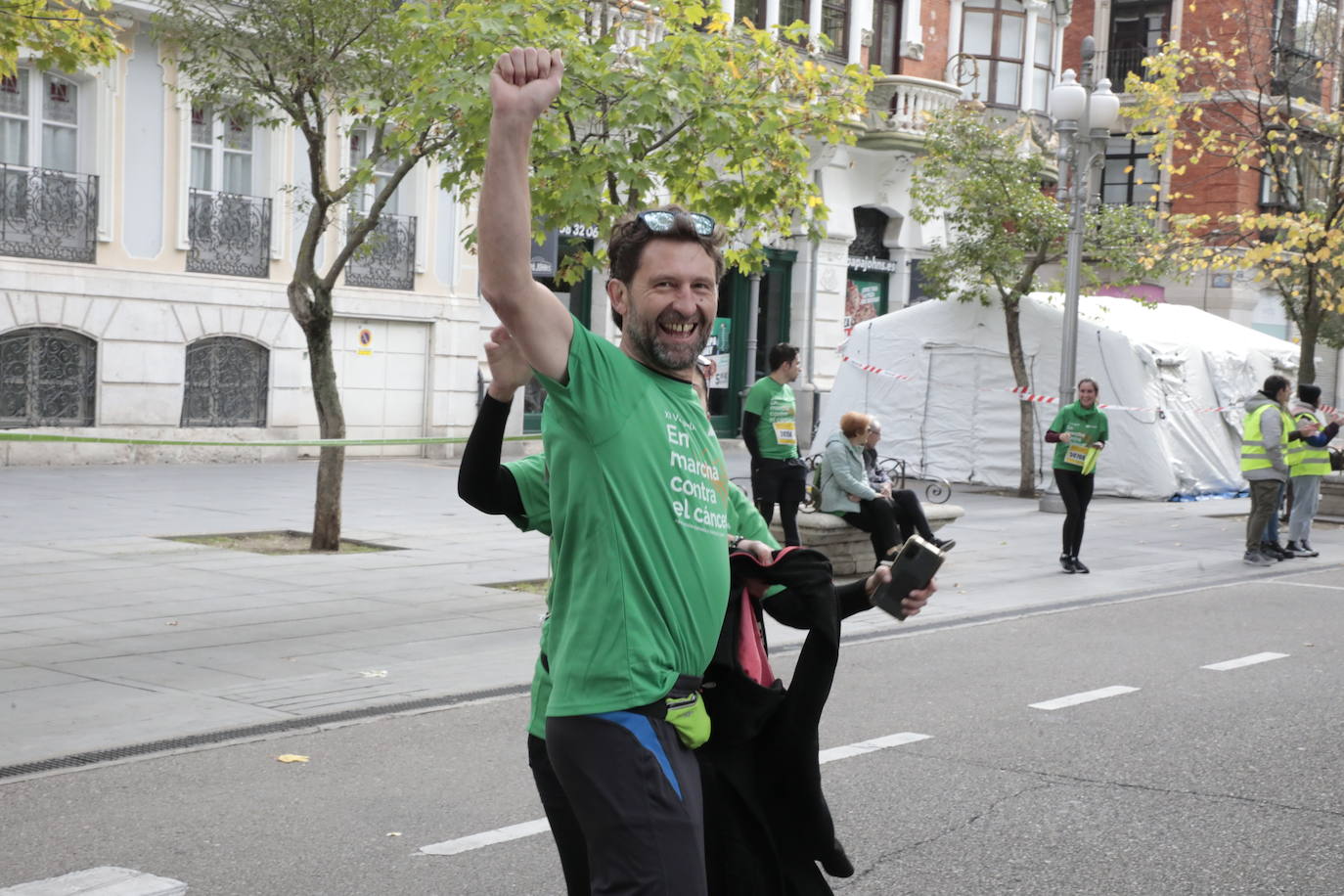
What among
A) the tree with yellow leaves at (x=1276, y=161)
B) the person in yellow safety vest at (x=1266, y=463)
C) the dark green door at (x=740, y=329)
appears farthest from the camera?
the dark green door at (x=740, y=329)

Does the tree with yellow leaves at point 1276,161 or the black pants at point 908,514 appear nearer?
the black pants at point 908,514

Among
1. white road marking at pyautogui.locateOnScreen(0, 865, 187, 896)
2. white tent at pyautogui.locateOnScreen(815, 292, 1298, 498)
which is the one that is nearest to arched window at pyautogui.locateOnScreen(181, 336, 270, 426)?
white tent at pyautogui.locateOnScreen(815, 292, 1298, 498)

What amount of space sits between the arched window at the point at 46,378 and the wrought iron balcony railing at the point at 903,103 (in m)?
15.6

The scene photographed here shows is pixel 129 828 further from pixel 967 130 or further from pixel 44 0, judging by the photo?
pixel 967 130

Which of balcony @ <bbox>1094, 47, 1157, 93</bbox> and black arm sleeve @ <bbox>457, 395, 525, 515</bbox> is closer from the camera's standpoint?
black arm sleeve @ <bbox>457, 395, 525, 515</bbox>

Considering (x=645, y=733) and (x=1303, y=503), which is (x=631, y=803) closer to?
(x=645, y=733)

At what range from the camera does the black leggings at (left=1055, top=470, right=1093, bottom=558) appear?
14008 millimetres

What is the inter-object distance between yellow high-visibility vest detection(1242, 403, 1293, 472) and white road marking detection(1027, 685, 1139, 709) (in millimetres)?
7372

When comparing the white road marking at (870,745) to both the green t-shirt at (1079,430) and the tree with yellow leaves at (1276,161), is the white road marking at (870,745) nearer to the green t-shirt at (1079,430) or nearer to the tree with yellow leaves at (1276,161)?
the green t-shirt at (1079,430)

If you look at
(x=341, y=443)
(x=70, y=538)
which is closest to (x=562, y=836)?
(x=341, y=443)

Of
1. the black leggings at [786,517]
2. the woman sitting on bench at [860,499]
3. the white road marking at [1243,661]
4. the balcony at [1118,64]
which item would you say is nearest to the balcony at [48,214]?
the black leggings at [786,517]

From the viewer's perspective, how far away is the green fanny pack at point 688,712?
2.94m

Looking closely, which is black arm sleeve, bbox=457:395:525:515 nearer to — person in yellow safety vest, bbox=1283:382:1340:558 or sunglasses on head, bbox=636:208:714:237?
sunglasses on head, bbox=636:208:714:237

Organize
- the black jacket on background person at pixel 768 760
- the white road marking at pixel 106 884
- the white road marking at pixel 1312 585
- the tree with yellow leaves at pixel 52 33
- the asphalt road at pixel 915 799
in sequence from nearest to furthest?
1. the black jacket on background person at pixel 768 760
2. the white road marking at pixel 106 884
3. the asphalt road at pixel 915 799
4. the tree with yellow leaves at pixel 52 33
5. the white road marking at pixel 1312 585
